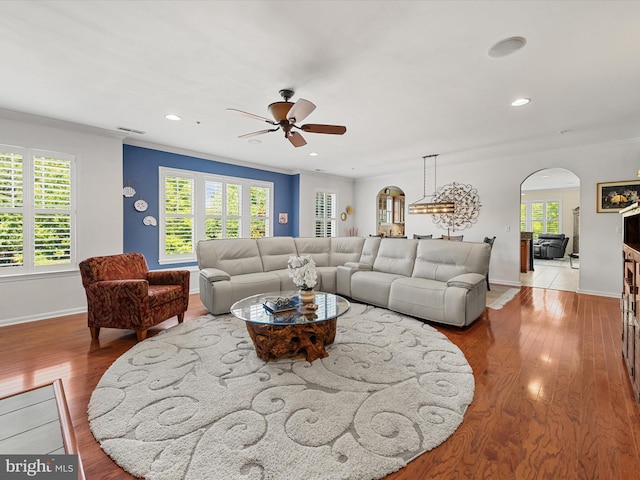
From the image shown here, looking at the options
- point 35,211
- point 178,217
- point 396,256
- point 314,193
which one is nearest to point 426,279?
point 396,256

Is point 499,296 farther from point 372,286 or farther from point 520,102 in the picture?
point 520,102

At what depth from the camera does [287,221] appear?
24.1 feet

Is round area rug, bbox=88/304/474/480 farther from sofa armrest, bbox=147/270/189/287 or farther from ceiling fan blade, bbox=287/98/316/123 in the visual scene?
ceiling fan blade, bbox=287/98/316/123

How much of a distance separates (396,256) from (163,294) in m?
3.37

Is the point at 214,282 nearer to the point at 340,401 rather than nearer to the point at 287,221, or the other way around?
the point at 340,401

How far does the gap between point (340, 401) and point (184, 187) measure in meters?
4.92

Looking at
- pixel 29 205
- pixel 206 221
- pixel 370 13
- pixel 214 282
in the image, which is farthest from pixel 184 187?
pixel 370 13

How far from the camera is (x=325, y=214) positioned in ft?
26.5

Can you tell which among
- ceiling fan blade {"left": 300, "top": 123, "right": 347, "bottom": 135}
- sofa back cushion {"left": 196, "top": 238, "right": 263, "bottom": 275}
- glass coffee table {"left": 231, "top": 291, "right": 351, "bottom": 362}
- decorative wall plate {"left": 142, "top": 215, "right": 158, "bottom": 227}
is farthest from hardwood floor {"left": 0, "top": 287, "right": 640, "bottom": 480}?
ceiling fan blade {"left": 300, "top": 123, "right": 347, "bottom": 135}

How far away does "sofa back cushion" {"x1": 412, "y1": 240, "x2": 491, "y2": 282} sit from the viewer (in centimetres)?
386

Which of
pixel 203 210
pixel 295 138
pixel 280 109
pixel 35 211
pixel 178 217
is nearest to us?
pixel 280 109

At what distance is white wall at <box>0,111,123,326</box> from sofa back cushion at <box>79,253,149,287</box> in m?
1.10

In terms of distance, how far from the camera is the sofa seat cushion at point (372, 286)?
4117 mm

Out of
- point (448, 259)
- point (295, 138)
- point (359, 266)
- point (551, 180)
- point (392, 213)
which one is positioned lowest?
point (359, 266)
